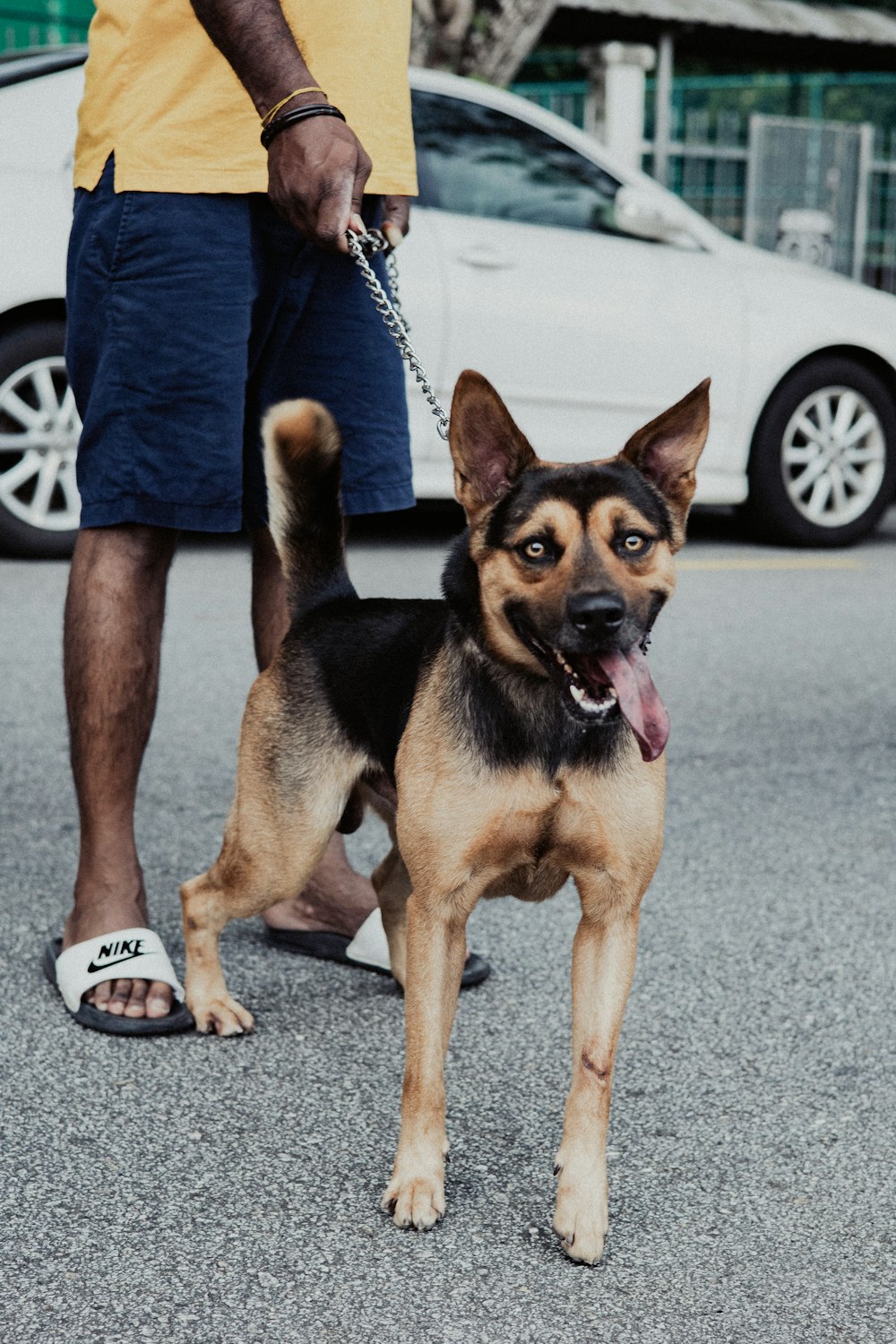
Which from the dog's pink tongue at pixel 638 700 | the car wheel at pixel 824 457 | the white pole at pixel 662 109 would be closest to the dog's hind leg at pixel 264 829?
the dog's pink tongue at pixel 638 700

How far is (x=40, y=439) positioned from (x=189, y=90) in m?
3.95

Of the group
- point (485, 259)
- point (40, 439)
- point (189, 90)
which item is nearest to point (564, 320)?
point (485, 259)

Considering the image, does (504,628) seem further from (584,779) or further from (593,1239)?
(593,1239)

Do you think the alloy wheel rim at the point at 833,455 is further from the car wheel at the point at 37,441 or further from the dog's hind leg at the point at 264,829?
the dog's hind leg at the point at 264,829

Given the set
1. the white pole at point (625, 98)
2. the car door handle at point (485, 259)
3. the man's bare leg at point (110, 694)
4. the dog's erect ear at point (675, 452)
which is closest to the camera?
the dog's erect ear at point (675, 452)

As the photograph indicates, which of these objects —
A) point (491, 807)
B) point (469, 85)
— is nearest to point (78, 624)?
point (491, 807)

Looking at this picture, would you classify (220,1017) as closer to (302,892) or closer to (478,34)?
(302,892)

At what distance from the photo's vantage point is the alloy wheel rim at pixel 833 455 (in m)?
8.15

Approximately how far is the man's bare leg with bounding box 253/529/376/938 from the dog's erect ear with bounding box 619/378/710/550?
41.4 inches

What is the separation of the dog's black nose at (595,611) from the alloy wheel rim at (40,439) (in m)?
4.83

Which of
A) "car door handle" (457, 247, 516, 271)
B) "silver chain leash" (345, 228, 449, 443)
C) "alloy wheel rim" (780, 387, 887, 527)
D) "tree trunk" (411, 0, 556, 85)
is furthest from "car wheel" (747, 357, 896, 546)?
"silver chain leash" (345, 228, 449, 443)

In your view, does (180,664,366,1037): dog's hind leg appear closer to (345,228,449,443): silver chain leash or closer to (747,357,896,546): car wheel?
(345,228,449,443): silver chain leash

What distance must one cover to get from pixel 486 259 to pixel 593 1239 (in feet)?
18.5

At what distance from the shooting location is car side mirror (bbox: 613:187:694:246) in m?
7.34
